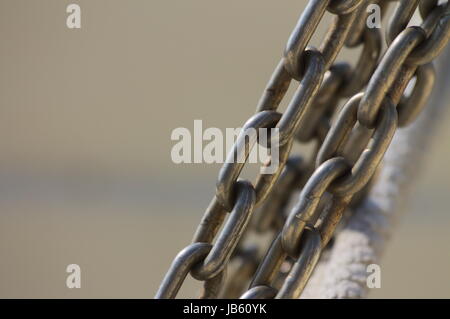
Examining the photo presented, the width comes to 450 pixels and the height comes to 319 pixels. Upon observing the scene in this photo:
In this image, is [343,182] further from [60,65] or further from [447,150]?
[60,65]

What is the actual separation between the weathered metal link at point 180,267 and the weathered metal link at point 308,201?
0.05 metres

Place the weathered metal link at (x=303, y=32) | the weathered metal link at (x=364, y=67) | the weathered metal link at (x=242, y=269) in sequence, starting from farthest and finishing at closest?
1. the weathered metal link at (x=242, y=269)
2. the weathered metal link at (x=364, y=67)
3. the weathered metal link at (x=303, y=32)

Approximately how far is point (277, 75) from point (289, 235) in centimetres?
9

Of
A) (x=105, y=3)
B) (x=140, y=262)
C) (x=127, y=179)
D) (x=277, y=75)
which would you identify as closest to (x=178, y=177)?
(x=127, y=179)

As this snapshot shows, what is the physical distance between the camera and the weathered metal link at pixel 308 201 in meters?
0.37

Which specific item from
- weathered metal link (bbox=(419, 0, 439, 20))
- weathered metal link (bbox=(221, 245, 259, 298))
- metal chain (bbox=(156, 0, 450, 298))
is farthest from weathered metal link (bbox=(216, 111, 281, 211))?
weathered metal link (bbox=(221, 245, 259, 298))

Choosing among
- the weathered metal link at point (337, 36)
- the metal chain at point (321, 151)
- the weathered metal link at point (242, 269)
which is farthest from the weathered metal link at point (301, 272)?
the weathered metal link at point (242, 269)

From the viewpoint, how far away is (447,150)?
2303 mm

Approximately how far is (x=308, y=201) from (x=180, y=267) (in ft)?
0.26

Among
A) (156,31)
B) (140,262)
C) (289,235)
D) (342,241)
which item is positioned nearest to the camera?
(289,235)

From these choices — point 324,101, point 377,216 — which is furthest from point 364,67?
point 377,216

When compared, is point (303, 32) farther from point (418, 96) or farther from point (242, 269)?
point (242, 269)

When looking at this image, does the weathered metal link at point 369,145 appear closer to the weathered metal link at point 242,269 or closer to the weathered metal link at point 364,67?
the weathered metal link at point 364,67

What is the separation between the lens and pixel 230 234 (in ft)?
1.21
